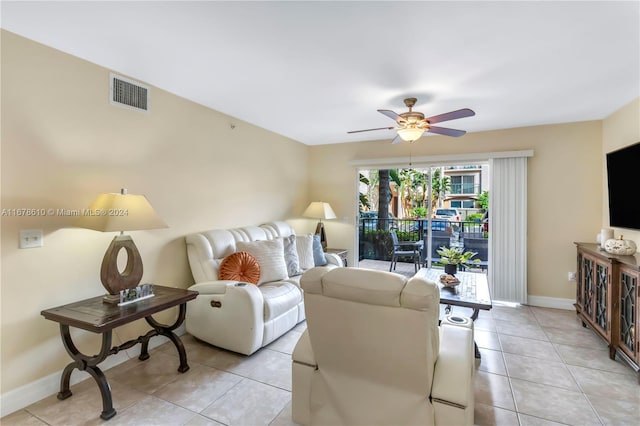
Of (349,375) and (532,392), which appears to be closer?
(349,375)

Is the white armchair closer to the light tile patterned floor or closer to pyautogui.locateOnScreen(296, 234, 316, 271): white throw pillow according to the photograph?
the light tile patterned floor

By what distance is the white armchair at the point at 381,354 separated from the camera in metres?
1.34

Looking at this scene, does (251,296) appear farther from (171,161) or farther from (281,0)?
(281,0)

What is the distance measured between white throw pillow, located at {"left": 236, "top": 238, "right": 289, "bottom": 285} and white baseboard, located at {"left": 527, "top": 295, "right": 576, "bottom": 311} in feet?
11.0

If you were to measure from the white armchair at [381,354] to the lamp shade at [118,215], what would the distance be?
1416mm

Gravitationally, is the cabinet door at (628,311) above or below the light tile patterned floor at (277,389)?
above

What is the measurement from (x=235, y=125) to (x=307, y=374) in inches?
121

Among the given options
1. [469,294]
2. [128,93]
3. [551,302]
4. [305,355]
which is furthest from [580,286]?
[128,93]

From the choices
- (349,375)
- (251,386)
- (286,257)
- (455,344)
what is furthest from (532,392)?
(286,257)

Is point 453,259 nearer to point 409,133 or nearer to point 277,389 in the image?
point 409,133

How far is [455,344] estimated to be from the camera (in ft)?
5.47

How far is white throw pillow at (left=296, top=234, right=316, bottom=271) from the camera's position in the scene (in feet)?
12.9

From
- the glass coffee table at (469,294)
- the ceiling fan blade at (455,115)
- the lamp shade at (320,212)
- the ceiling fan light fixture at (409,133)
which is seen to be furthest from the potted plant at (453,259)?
the lamp shade at (320,212)

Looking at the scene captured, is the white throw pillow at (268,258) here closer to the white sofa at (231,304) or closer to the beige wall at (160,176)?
the white sofa at (231,304)
